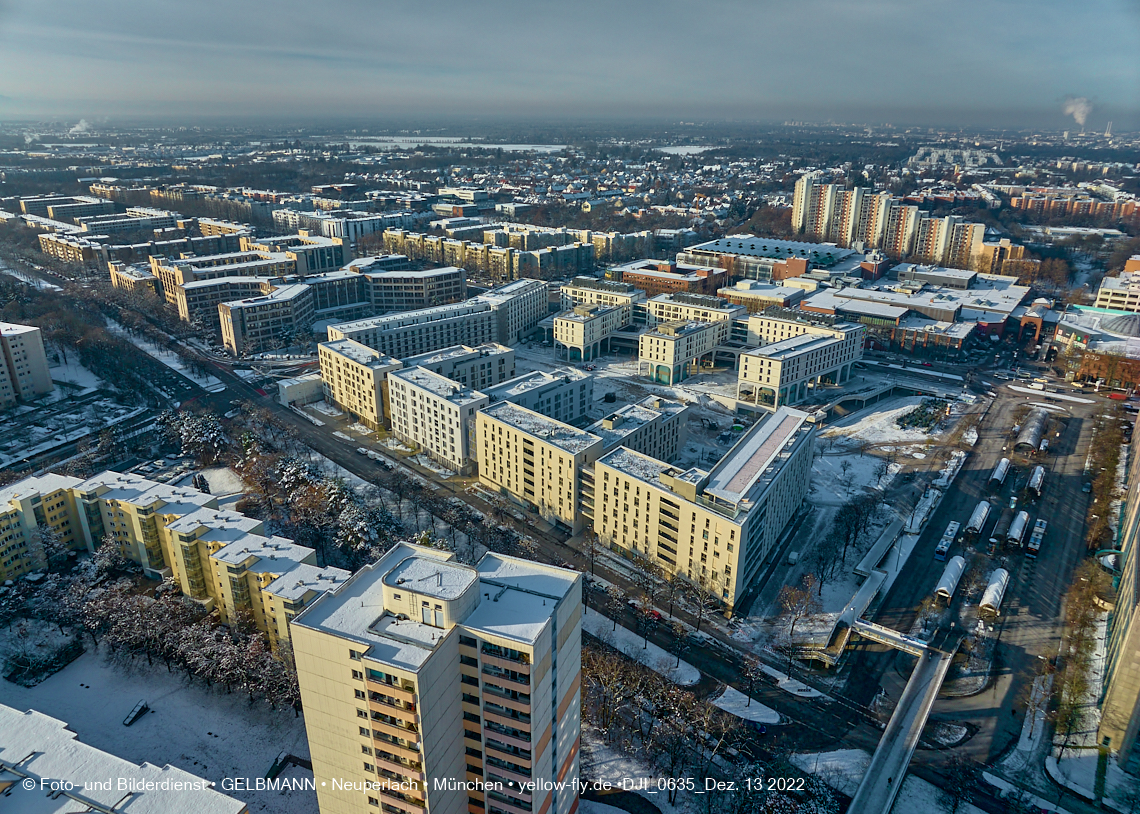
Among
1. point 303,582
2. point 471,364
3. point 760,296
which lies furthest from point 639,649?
point 760,296

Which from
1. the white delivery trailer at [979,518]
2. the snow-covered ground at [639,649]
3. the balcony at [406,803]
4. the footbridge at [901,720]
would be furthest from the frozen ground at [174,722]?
the white delivery trailer at [979,518]

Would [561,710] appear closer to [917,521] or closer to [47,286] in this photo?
[917,521]

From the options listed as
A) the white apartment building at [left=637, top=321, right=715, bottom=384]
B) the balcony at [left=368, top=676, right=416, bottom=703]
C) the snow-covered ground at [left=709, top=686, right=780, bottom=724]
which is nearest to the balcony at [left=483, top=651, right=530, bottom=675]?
the balcony at [left=368, top=676, right=416, bottom=703]

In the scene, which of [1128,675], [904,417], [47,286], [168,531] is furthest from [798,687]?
[47,286]

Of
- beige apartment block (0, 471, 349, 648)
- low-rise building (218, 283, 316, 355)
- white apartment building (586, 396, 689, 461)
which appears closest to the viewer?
beige apartment block (0, 471, 349, 648)

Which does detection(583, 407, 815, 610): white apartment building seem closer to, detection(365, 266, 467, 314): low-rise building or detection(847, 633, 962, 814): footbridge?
detection(847, 633, 962, 814): footbridge

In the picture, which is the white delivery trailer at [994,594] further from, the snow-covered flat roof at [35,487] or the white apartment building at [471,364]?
the snow-covered flat roof at [35,487]
